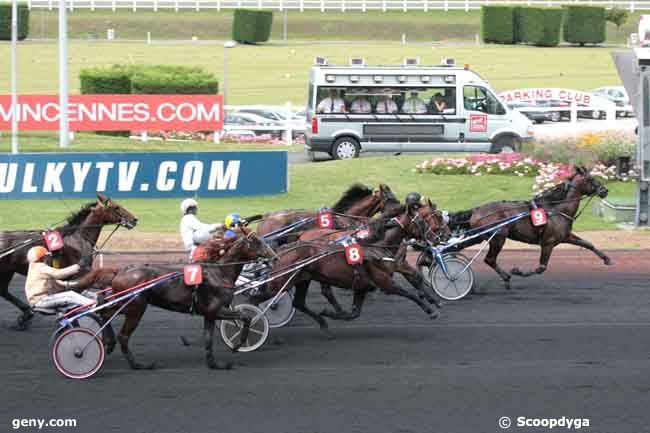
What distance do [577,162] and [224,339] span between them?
43.2 ft

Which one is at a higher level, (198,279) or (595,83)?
(595,83)

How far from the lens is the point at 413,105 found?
1128 inches

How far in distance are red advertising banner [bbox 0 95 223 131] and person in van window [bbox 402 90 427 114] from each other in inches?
202

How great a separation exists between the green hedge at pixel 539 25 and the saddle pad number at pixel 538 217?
154ft

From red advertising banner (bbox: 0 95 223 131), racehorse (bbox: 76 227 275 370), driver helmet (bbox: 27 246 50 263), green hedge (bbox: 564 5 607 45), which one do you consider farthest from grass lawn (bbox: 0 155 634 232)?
green hedge (bbox: 564 5 607 45)

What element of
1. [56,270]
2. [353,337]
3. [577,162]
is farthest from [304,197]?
[56,270]

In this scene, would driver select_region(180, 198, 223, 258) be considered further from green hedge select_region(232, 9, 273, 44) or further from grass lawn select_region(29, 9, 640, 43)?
grass lawn select_region(29, 9, 640, 43)

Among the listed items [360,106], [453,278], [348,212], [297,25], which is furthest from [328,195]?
[297,25]

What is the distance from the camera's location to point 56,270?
36.8ft

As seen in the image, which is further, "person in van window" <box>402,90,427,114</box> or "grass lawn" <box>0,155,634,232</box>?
"person in van window" <box>402,90,427,114</box>

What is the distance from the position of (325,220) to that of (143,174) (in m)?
8.69

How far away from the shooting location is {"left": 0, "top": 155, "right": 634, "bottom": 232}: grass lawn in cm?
2102

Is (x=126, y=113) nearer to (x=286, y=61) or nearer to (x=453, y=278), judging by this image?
(x=453, y=278)

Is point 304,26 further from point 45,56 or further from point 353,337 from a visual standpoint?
point 353,337
